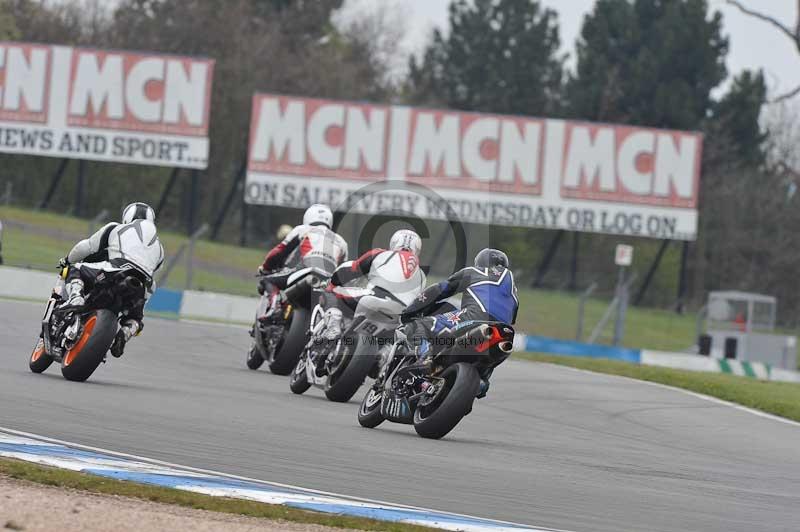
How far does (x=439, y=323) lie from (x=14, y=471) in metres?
4.46

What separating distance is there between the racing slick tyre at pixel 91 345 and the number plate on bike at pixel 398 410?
241 centimetres

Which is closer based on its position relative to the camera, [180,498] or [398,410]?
[180,498]

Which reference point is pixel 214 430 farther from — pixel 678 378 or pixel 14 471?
pixel 678 378

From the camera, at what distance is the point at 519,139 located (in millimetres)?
44344

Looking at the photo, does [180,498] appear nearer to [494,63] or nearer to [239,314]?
[239,314]

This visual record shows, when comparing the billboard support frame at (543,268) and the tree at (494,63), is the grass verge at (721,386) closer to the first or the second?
the billboard support frame at (543,268)

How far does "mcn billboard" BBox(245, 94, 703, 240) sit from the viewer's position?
1718 inches

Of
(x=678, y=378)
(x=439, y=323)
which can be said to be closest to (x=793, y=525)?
(x=439, y=323)

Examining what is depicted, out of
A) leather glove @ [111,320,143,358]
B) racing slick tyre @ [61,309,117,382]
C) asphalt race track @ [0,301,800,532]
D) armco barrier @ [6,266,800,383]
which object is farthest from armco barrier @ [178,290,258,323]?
racing slick tyre @ [61,309,117,382]

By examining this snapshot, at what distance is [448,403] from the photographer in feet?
37.3

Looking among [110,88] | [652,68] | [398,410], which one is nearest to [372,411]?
[398,410]

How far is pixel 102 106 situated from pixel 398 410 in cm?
3346

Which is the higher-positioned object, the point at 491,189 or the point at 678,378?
the point at 491,189

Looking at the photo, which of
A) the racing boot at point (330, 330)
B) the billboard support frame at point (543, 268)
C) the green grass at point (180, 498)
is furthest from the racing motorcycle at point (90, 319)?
the billboard support frame at point (543, 268)
